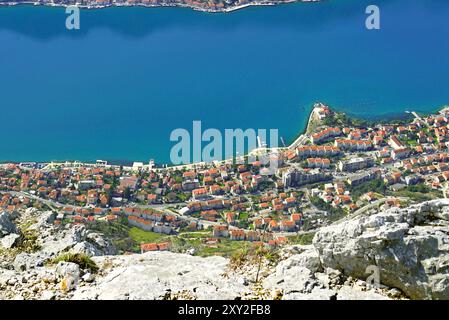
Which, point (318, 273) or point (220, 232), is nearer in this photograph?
point (318, 273)

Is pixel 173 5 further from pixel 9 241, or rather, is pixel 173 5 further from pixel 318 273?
pixel 318 273

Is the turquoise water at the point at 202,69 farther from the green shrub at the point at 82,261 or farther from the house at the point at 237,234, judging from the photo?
the green shrub at the point at 82,261

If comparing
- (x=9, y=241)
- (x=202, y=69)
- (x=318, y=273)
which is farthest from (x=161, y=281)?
(x=202, y=69)

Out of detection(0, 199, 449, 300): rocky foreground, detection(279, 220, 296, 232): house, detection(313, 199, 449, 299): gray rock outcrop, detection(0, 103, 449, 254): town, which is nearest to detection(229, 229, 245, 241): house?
detection(0, 103, 449, 254): town

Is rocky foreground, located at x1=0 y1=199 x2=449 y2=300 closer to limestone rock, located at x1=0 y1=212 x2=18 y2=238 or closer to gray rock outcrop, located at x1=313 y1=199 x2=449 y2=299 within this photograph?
gray rock outcrop, located at x1=313 y1=199 x2=449 y2=299

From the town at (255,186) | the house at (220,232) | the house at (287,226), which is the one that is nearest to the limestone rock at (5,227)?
the town at (255,186)

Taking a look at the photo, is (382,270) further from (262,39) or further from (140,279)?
(262,39)
